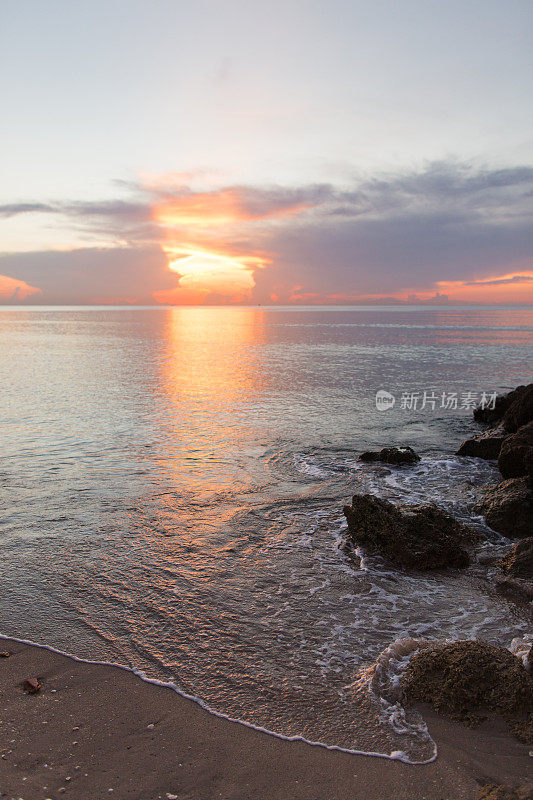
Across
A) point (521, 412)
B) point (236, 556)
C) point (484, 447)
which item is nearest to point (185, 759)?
point (236, 556)

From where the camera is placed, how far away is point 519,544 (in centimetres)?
762

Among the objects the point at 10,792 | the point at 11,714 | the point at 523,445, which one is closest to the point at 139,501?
the point at 11,714

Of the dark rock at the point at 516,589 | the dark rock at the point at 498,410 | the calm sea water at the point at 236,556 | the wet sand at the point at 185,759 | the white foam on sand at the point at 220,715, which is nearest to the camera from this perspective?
the wet sand at the point at 185,759

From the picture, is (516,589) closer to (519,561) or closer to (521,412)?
(519,561)

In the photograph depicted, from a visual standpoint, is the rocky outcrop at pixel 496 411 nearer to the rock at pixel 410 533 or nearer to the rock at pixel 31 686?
the rock at pixel 410 533

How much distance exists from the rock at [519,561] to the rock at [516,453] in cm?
352

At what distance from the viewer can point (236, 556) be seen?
308 inches

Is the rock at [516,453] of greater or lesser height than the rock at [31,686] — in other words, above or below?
above

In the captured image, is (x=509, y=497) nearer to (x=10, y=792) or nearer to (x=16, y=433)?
(x=10, y=792)

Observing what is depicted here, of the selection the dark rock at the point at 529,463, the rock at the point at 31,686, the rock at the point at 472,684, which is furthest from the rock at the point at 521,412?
the rock at the point at 31,686

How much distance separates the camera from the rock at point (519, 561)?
7195mm

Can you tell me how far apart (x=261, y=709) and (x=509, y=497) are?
6.69 m

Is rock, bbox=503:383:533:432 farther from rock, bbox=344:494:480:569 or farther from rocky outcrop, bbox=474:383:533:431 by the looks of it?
rock, bbox=344:494:480:569

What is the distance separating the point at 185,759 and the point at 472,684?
276 cm
